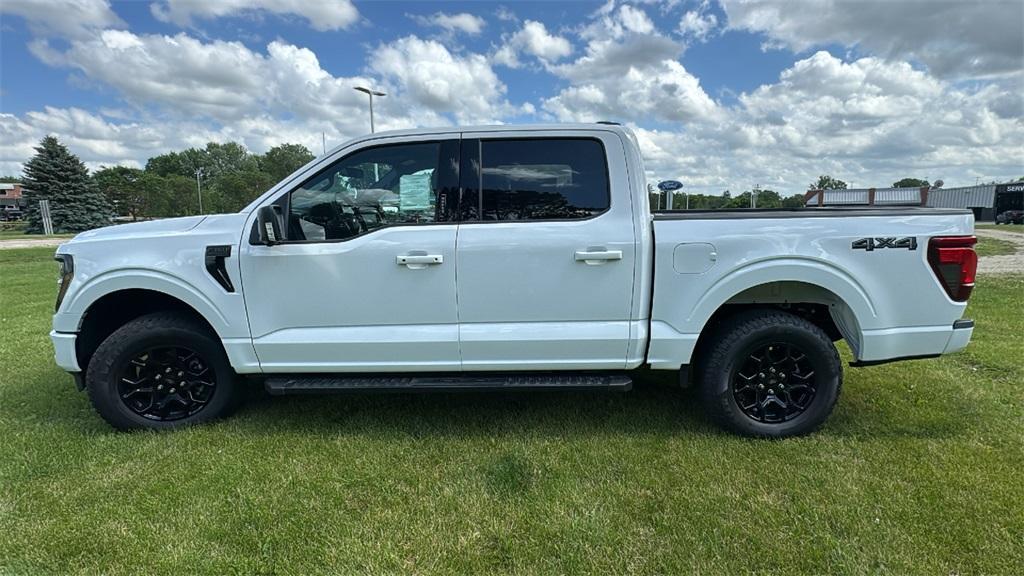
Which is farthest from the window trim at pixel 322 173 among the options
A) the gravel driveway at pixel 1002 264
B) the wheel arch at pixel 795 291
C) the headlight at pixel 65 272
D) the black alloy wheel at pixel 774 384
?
the gravel driveway at pixel 1002 264

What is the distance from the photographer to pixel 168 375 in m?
3.51

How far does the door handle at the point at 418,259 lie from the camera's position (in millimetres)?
3123

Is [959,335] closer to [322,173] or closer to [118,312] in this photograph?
[322,173]

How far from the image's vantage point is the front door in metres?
3.18

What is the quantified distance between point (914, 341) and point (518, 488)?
2478mm

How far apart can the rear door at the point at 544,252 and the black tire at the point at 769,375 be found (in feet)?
1.97

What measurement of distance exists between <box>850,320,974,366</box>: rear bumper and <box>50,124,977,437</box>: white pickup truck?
1 cm

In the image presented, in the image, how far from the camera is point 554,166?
3.30m

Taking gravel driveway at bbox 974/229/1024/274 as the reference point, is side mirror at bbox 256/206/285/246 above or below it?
above

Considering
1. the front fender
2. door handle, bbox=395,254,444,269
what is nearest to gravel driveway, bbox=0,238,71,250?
the front fender

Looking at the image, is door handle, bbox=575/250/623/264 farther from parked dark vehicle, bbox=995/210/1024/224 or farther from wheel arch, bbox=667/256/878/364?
parked dark vehicle, bbox=995/210/1024/224

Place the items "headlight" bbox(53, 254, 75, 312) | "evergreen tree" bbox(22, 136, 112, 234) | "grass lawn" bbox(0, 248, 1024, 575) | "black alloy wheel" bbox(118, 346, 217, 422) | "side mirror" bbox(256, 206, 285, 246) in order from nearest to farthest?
"grass lawn" bbox(0, 248, 1024, 575) → "side mirror" bbox(256, 206, 285, 246) → "headlight" bbox(53, 254, 75, 312) → "black alloy wheel" bbox(118, 346, 217, 422) → "evergreen tree" bbox(22, 136, 112, 234)

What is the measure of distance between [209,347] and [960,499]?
13.8 ft

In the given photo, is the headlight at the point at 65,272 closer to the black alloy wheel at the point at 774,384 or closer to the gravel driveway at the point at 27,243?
the black alloy wheel at the point at 774,384
